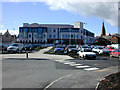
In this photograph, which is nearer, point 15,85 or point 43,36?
point 15,85

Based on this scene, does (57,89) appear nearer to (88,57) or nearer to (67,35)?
(88,57)

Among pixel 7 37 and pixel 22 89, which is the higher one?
pixel 7 37

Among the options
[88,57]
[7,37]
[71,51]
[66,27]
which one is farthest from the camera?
[66,27]

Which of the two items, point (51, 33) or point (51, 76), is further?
point (51, 33)

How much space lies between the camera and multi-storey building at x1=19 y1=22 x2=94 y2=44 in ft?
Result: 299

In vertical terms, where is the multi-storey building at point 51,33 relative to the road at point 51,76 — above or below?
above

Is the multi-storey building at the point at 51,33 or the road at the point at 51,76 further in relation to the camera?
the multi-storey building at the point at 51,33

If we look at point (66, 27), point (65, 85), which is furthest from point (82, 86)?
point (66, 27)

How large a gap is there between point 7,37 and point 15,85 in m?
77.0

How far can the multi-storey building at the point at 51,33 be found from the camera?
299ft

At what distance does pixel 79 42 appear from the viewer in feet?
317

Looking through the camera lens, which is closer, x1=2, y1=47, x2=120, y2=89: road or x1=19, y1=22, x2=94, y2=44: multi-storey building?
x1=2, y1=47, x2=120, y2=89: road

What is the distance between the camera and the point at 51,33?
95.8m

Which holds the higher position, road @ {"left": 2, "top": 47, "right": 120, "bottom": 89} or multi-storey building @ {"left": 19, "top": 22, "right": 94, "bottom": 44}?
multi-storey building @ {"left": 19, "top": 22, "right": 94, "bottom": 44}
